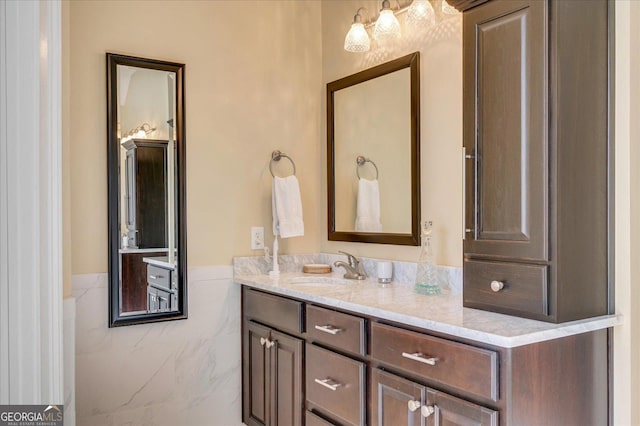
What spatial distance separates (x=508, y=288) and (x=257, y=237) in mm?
1491

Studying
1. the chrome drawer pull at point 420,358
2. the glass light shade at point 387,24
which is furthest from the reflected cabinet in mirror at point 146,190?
the chrome drawer pull at point 420,358

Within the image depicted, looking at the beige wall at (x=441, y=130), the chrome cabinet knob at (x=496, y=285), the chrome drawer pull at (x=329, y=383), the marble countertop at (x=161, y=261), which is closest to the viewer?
the chrome cabinet knob at (x=496, y=285)

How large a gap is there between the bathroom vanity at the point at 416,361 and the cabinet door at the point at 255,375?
0.02 meters

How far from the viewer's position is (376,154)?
8.54 feet

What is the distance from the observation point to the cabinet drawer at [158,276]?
2.43 m

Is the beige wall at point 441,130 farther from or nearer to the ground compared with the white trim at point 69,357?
farther from the ground

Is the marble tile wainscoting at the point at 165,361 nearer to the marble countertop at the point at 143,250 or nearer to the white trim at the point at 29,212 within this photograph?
the marble countertop at the point at 143,250

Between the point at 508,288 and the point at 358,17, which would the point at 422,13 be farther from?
the point at 508,288

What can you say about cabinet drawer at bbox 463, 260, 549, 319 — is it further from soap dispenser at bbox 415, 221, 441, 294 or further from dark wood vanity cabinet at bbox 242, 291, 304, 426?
dark wood vanity cabinet at bbox 242, 291, 304, 426

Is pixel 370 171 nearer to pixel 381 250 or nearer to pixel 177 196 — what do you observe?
pixel 381 250

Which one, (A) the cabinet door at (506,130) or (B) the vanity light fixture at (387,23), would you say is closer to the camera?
(A) the cabinet door at (506,130)

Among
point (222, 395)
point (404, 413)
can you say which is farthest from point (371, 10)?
point (222, 395)

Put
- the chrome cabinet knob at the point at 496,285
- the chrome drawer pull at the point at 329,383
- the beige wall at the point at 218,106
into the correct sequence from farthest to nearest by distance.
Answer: the beige wall at the point at 218,106
the chrome drawer pull at the point at 329,383
the chrome cabinet knob at the point at 496,285

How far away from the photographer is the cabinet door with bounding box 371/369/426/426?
1581 millimetres
